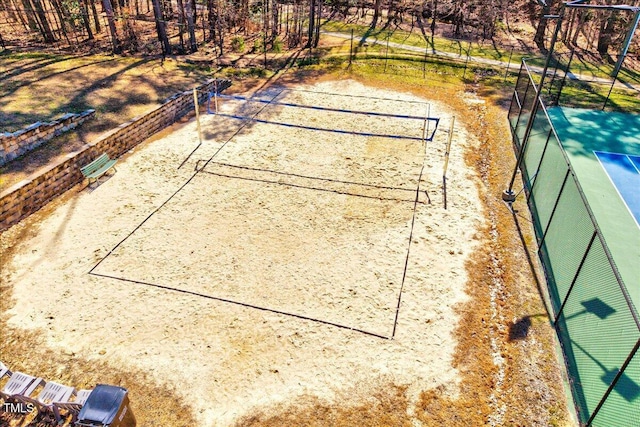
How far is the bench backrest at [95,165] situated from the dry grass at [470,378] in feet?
10.1

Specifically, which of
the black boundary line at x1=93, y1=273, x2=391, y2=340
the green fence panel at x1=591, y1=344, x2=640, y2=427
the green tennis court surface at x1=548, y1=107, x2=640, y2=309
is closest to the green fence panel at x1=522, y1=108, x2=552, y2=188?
the green tennis court surface at x1=548, y1=107, x2=640, y2=309

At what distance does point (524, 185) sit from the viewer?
13734mm

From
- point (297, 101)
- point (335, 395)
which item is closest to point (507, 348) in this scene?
point (335, 395)

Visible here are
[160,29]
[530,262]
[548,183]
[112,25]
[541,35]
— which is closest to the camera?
[530,262]

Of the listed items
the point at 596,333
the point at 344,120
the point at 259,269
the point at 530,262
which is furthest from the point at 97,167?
the point at 596,333

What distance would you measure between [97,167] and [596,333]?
14048 millimetres

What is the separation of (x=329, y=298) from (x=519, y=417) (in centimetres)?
430

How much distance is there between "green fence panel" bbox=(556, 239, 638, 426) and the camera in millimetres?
6695

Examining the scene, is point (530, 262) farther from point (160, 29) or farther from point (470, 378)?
point (160, 29)

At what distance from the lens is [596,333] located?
7.38 metres

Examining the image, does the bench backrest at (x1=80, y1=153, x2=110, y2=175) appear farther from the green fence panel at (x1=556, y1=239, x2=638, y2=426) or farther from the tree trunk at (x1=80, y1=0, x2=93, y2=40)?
the tree trunk at (x1=80, y1=0, x2=93, y2=40)

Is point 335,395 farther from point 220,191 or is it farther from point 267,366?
point 220,191

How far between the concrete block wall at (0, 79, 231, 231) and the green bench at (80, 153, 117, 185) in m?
0.45

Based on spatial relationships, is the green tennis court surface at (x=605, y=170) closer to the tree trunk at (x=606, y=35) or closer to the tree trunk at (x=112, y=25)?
the tree trunk at (x=606, y=35)
